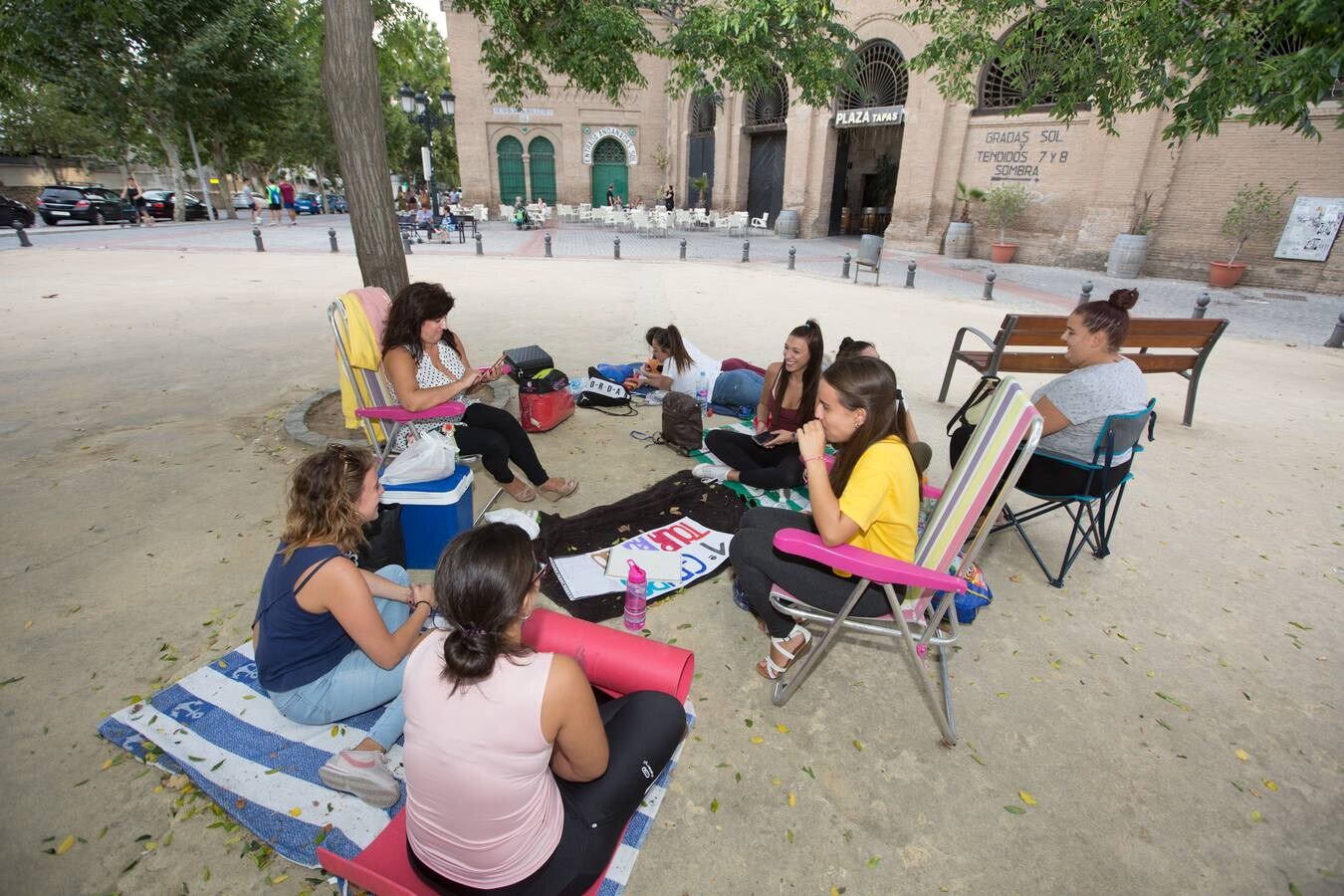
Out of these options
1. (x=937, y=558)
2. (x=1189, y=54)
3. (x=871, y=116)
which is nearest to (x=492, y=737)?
(x=937, y=558)

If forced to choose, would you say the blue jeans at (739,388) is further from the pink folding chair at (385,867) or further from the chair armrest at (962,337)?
the pink folding chair at (385,867)

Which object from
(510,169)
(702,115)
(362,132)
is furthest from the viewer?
(510,169)

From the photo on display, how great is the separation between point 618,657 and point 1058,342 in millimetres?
5798

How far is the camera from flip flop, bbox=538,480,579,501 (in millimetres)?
4445

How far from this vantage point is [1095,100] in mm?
6051

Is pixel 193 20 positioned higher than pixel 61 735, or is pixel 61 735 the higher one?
pixel 193 20

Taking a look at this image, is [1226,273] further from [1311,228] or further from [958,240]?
[958,240]

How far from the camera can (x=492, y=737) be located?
152 centimetres

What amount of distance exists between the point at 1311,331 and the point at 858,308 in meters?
7.91

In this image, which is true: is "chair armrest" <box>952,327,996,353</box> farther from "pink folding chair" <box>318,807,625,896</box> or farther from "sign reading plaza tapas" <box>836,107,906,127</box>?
"sign reading plaza tapas" <box>836,107,906,127</box>

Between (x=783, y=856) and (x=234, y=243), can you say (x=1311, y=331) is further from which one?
(x=234, y=243)

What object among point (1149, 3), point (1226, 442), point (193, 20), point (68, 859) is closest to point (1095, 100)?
point (1149, 3)

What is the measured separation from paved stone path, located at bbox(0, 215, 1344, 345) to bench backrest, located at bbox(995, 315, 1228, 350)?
5941 mm

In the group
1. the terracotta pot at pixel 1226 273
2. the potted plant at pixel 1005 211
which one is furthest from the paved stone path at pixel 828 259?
the potted plant at pixel 1005 211
